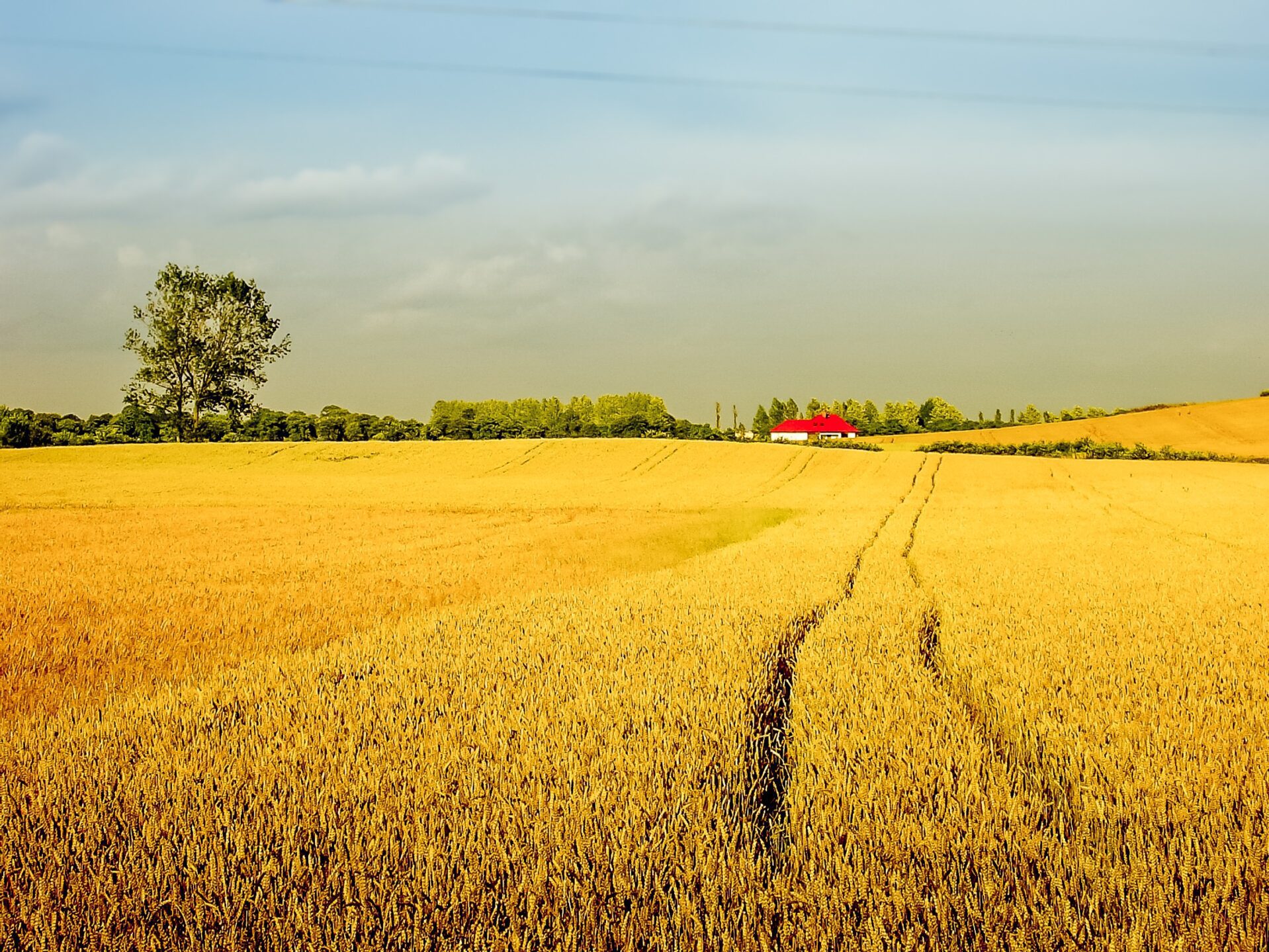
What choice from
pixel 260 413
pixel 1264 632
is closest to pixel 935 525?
pixel 1264 632

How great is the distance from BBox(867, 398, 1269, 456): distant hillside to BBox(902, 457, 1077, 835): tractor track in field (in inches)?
2265

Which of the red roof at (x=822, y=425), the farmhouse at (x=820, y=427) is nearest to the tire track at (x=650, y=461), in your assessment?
the farmhouse at (x=820, y=427)

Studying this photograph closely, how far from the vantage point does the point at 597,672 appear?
5.77m

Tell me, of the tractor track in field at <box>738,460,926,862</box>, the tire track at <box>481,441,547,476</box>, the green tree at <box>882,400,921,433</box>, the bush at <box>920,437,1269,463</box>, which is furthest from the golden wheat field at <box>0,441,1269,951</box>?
the green tree at <box>882,400,921,433</box>

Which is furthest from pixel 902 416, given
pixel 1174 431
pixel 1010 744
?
pixel 1010 744

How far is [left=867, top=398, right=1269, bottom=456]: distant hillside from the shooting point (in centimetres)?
6047

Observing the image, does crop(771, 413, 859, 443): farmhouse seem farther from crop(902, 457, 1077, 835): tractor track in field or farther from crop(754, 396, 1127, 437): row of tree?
crop(902, 457, 1077, 835): tractor track in field

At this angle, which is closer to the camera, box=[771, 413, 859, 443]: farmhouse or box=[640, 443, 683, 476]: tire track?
box=[640, 443, 683, 476]: tire track

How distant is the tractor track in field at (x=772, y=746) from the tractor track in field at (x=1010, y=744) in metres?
1.03

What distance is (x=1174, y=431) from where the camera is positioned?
6525 cm

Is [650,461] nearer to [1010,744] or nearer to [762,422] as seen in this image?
[1010,744]

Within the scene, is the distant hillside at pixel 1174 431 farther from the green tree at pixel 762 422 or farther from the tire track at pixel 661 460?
the green tree at pixel 762 422

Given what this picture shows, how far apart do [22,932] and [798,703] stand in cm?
387

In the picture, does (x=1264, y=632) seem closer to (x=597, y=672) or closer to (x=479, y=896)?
(x=597, y=672)
